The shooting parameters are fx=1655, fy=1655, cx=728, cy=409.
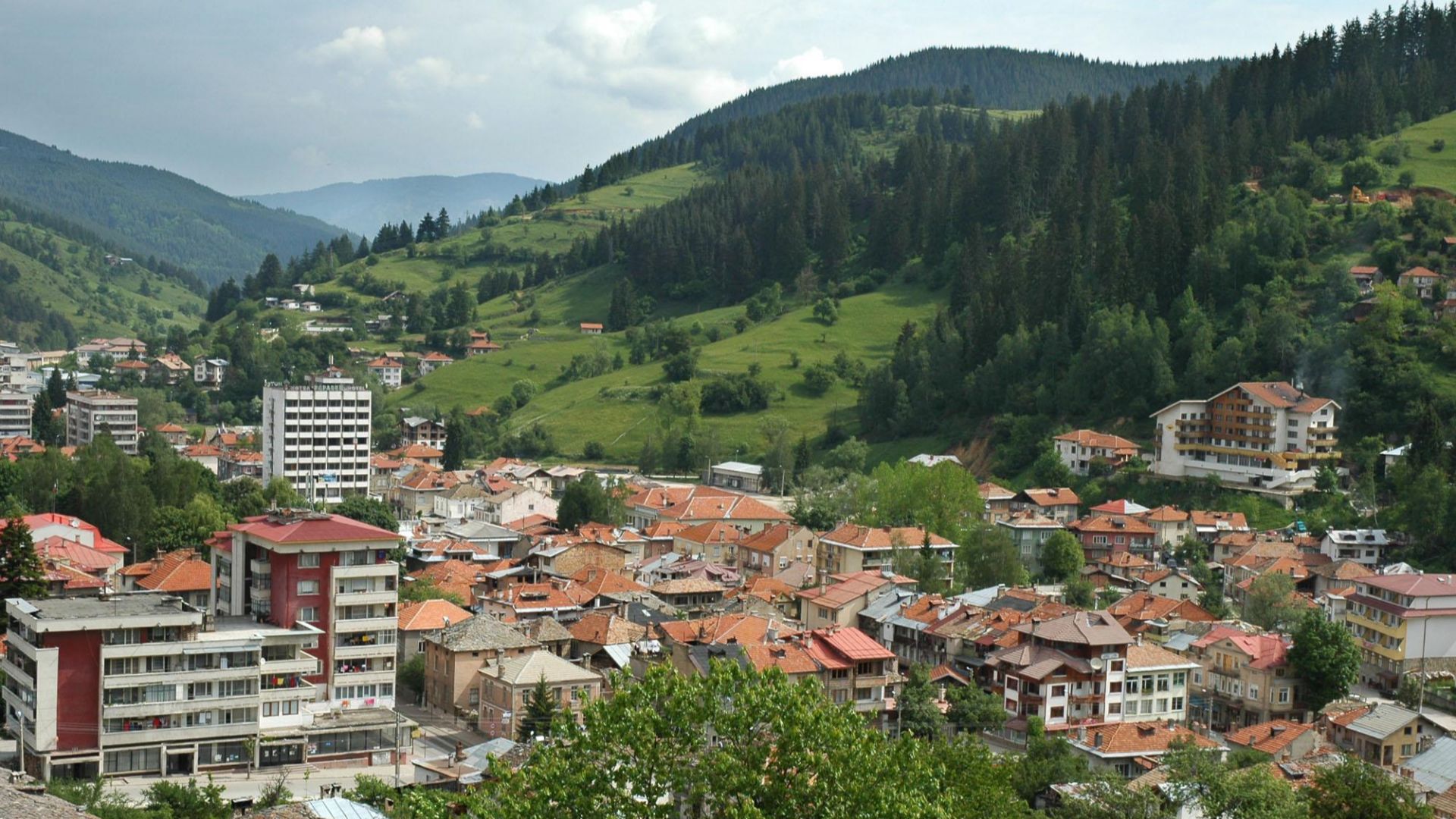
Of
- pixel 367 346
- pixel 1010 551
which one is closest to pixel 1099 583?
pixel 1010 551

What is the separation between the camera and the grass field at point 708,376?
3981 inches

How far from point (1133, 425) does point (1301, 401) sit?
9730 mm

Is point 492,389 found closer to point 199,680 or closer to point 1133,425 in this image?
point 1133,425

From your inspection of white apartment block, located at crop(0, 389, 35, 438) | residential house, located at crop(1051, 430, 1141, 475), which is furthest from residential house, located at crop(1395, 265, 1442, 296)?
white apartment block, located at crop(0, 389, 35, 438)

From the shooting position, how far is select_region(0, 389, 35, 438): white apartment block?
4496 inches

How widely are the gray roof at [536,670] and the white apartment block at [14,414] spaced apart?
79634 mm

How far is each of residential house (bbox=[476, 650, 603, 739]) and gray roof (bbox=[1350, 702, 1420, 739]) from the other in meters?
20.0

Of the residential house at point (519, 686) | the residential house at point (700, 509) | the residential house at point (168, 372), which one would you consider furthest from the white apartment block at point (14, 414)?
the residential house at point (519, 686)

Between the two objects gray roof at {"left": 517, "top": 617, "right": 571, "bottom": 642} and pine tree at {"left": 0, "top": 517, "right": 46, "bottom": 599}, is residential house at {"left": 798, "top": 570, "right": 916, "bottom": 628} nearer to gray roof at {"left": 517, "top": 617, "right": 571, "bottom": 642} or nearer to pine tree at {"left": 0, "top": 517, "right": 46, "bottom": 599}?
gray roof at {"left": 517, "top": 617, "right": 571, "bottom": 642}

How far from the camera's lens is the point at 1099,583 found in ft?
206

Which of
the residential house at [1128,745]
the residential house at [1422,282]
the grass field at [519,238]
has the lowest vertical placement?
the residential house at [1128,745]

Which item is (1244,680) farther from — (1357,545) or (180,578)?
(180,578)

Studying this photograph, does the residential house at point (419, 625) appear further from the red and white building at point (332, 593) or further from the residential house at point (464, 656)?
the red and white building at point (332, 593)

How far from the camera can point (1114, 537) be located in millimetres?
68312
